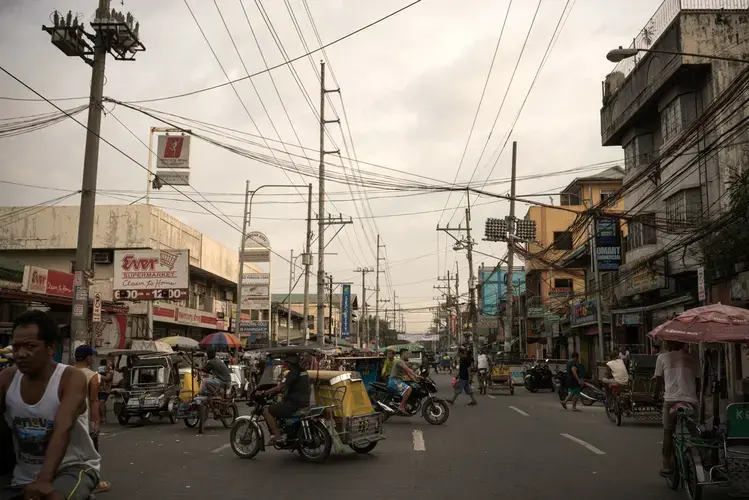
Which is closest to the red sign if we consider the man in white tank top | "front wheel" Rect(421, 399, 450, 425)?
"front wheel" Rect(421, 399, 450, 425)

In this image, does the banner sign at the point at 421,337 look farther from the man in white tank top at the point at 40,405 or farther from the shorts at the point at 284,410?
the man in white tank top at the point at 40,405

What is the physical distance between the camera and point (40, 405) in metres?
3.98

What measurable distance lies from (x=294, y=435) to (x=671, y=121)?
65.8 feet

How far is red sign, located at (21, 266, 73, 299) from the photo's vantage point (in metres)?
24.9

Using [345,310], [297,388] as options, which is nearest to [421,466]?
[297,388]

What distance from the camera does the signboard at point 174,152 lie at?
89.9 feet

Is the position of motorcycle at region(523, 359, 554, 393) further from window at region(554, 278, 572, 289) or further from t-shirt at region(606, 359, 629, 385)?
window at region(554, 278, 572, 289)

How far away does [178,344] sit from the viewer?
30.1m

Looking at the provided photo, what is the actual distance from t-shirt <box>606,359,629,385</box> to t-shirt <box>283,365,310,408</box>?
955 centimetres

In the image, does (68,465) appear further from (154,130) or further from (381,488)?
(154,130)

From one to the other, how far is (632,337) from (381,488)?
29669 mm

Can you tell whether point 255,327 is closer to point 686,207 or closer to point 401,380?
point 686,207

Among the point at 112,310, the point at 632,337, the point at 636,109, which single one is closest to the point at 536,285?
the point at 632,337

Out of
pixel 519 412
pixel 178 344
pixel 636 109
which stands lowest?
pixel 519 412
